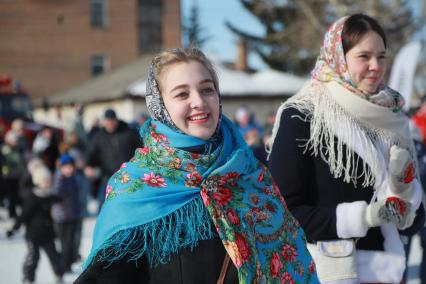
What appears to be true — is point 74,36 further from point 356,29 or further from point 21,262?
point 356,29

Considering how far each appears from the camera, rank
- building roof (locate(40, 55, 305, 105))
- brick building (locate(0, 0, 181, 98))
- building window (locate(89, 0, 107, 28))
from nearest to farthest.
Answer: building roof (locate(40, 55, 305, 105)) < brick building (locate(0, 0, 181, 98)) < building window (locate(89, 0, 107, 28))

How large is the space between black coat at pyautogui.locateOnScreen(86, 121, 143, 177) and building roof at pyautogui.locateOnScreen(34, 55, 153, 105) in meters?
12.4

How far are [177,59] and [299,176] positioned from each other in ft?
3.06

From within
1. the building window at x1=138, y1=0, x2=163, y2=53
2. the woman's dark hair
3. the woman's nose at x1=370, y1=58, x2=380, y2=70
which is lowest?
the woman's nose at x1=370, y1=58, x2=380, y2=70

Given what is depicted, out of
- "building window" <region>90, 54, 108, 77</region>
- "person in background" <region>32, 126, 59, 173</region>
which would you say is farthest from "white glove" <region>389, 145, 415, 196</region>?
"building window" <region>90, 54, 108, 77</region>

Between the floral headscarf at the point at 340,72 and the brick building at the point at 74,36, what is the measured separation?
3284 cm

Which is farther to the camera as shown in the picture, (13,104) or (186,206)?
(13,104)

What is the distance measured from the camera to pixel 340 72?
2.92m

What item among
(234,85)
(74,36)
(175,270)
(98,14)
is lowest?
(234,85)

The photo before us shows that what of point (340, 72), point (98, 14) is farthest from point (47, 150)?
point (98, 14)

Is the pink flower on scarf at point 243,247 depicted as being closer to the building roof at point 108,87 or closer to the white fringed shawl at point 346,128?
the white fringed shawl at point 346,128

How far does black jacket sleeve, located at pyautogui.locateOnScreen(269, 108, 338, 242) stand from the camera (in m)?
2.72

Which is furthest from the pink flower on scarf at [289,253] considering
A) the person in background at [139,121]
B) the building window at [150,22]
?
the building window at [150,22]

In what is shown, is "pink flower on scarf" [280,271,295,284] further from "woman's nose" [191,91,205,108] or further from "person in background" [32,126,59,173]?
"person in background" [32,126,59,173]
